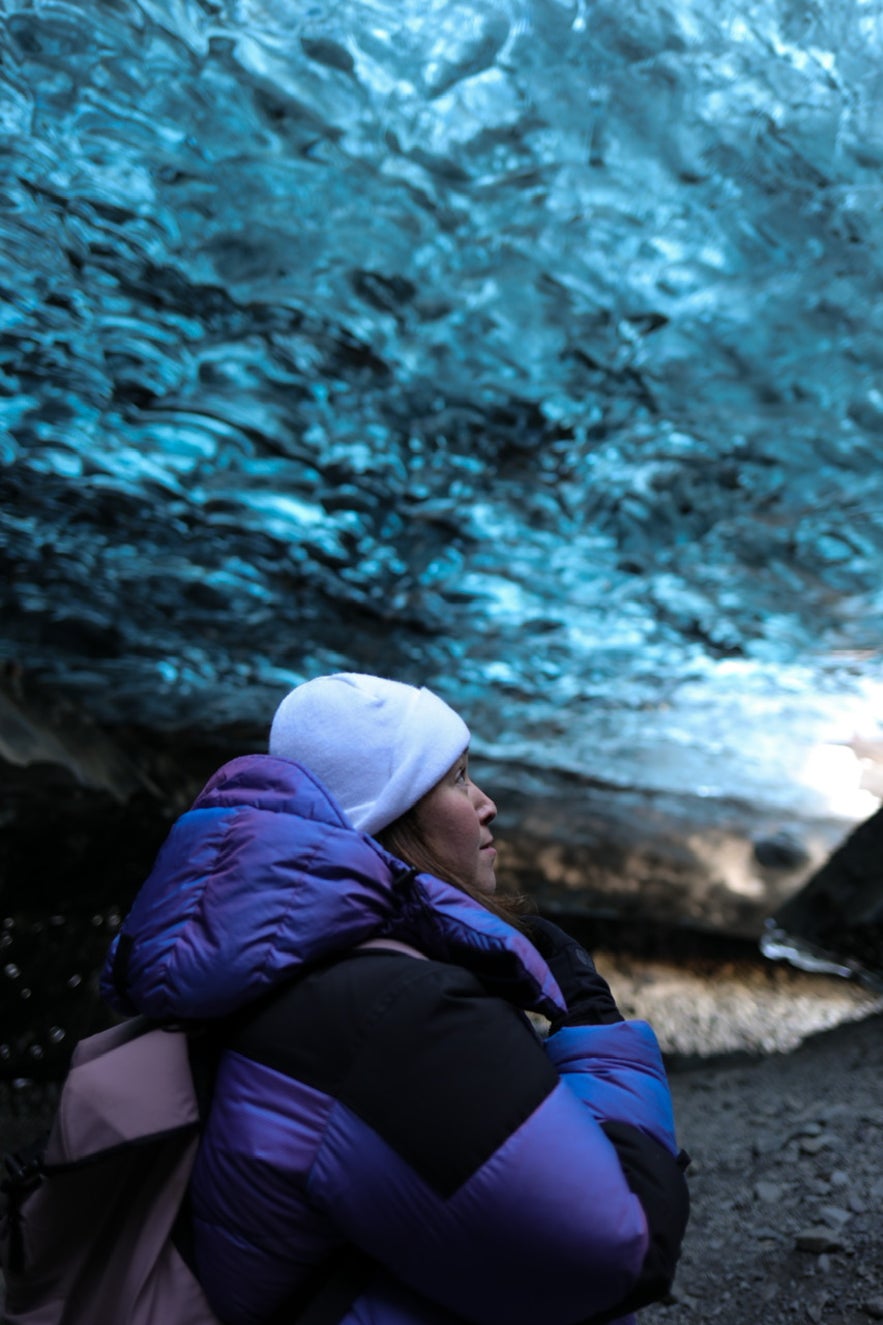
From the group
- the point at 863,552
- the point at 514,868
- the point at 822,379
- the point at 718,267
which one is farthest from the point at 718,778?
the point at 718,267

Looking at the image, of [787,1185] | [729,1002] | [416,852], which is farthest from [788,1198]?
[729,1002]

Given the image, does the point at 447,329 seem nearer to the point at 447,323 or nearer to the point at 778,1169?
the point at 447,323

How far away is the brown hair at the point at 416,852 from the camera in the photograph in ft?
4.91

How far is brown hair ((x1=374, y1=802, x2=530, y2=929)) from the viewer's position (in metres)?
1.50

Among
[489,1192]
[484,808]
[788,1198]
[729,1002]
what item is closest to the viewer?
[489,1192]

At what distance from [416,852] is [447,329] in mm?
1975

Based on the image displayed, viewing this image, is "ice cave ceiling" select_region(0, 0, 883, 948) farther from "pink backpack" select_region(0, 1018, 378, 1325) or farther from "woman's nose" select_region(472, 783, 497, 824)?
"pink backpack" select_region(0, 1018, 378, 1325)

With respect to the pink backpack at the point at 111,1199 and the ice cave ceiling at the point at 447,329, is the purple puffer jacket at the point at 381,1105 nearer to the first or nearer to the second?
the pink backpack at the point at 111,1199

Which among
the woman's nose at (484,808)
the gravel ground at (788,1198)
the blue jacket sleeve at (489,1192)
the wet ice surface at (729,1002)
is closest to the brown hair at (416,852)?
the woman's nose at (484,808)

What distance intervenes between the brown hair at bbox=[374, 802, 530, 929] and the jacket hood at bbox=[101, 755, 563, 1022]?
24 cm

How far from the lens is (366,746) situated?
4.93 ft

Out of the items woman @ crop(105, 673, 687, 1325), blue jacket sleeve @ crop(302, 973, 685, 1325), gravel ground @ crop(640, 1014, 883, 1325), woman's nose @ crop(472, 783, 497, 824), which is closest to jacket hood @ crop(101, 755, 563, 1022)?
woman @ crop(105, 673, 687, 1325)

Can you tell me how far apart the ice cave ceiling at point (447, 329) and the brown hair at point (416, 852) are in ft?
5.67

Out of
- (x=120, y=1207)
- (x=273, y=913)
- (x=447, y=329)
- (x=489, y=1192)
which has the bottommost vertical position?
(x=120, y=1207)
